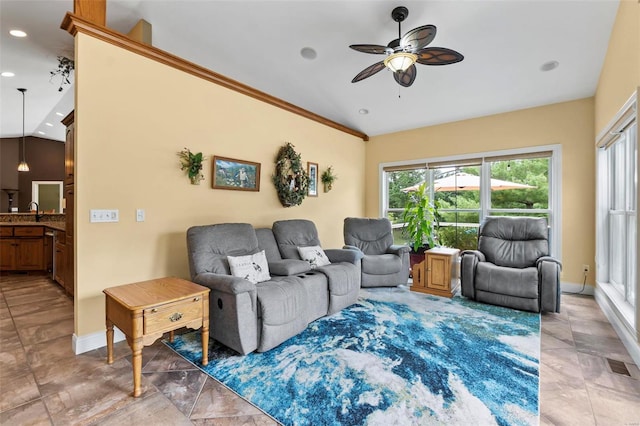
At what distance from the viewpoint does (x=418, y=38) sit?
2.37 metres

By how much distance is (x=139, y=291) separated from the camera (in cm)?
227

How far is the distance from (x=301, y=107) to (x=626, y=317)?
179 inches

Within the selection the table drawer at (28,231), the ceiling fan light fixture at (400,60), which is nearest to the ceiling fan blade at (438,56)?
the ceiling fan light fixture at (400,60)

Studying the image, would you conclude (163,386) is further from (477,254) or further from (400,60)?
(477,254)

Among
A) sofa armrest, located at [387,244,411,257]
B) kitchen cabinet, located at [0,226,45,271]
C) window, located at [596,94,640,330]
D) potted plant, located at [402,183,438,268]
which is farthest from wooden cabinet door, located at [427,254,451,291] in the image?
kitchen cabinet, located at [0,226,45,271]

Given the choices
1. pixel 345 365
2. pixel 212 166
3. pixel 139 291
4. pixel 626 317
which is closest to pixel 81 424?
pixel 139 291

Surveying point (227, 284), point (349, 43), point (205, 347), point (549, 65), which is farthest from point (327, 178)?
point (205, 347)

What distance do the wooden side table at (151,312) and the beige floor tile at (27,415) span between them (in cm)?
46

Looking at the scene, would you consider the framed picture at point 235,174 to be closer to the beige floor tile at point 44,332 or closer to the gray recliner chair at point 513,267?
the beige floor tile at point 44,332

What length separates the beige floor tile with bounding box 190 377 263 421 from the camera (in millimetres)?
1737

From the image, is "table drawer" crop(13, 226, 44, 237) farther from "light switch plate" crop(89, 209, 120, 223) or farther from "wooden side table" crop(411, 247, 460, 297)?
"wooden side table" crop(411, 247, 460, 297)

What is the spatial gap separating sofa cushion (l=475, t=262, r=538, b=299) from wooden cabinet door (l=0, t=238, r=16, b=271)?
7246mm

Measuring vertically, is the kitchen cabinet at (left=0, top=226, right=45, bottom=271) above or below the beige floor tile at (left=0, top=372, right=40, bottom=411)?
above

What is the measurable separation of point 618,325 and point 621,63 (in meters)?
2.46
